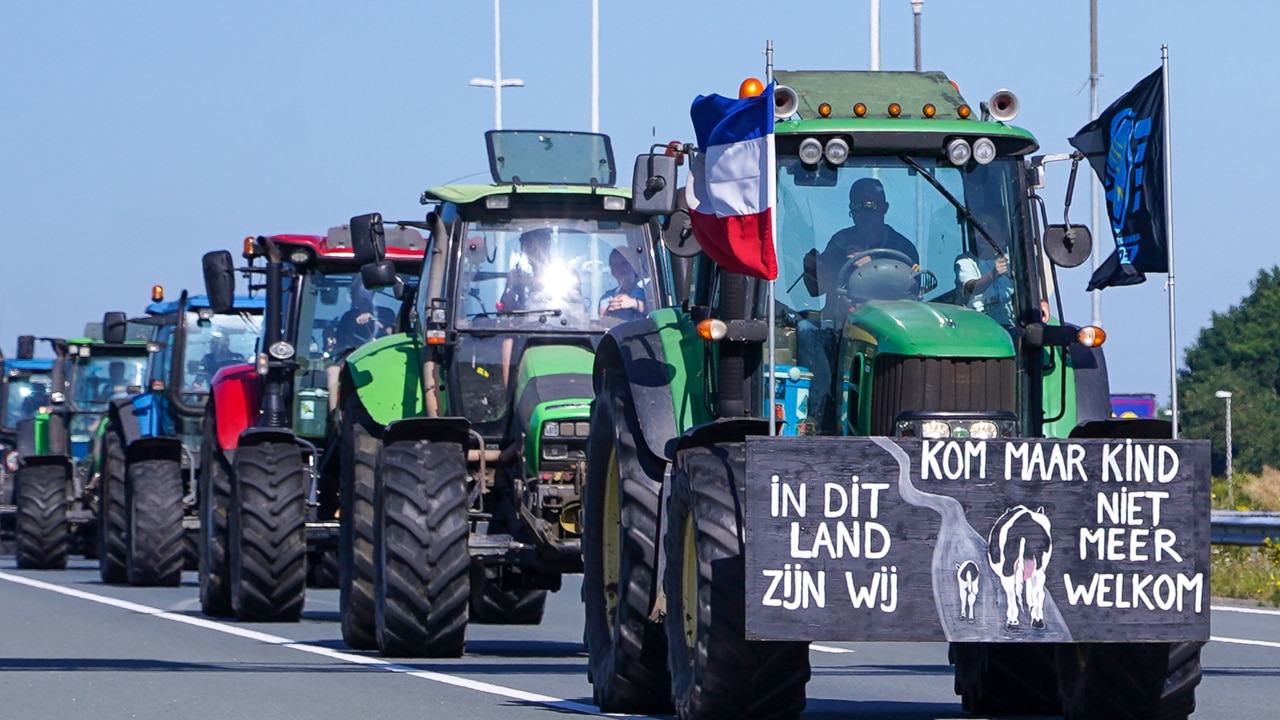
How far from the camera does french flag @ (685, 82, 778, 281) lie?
33.7ft

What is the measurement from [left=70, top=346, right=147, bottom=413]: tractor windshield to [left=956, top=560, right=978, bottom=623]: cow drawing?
24873 mm

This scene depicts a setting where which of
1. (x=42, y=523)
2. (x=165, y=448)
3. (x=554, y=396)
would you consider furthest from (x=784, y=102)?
(x=42, y=523)

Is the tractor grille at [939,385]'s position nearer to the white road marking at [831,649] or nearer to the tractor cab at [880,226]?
the tractor cab at [880,226]

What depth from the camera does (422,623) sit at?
572 inches

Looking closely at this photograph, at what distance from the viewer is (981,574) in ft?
30.7

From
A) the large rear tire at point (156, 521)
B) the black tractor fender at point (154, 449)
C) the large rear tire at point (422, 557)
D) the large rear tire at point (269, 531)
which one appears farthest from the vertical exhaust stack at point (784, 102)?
the black tractor fender at point (154, 449)

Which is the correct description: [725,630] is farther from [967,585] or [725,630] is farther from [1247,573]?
[1247,573]

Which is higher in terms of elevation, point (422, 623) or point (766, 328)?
point (766, 328)

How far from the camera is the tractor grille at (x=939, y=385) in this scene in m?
10.3

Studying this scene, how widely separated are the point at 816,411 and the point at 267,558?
301 inches

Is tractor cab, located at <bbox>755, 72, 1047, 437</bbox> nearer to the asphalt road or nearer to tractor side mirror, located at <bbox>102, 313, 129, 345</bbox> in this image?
the asphalt road

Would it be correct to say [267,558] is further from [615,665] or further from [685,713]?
[685,713]

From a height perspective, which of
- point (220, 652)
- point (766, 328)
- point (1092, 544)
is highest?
point (766, 328)

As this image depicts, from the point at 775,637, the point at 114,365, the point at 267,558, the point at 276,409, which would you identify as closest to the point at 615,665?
the point at 775,637
